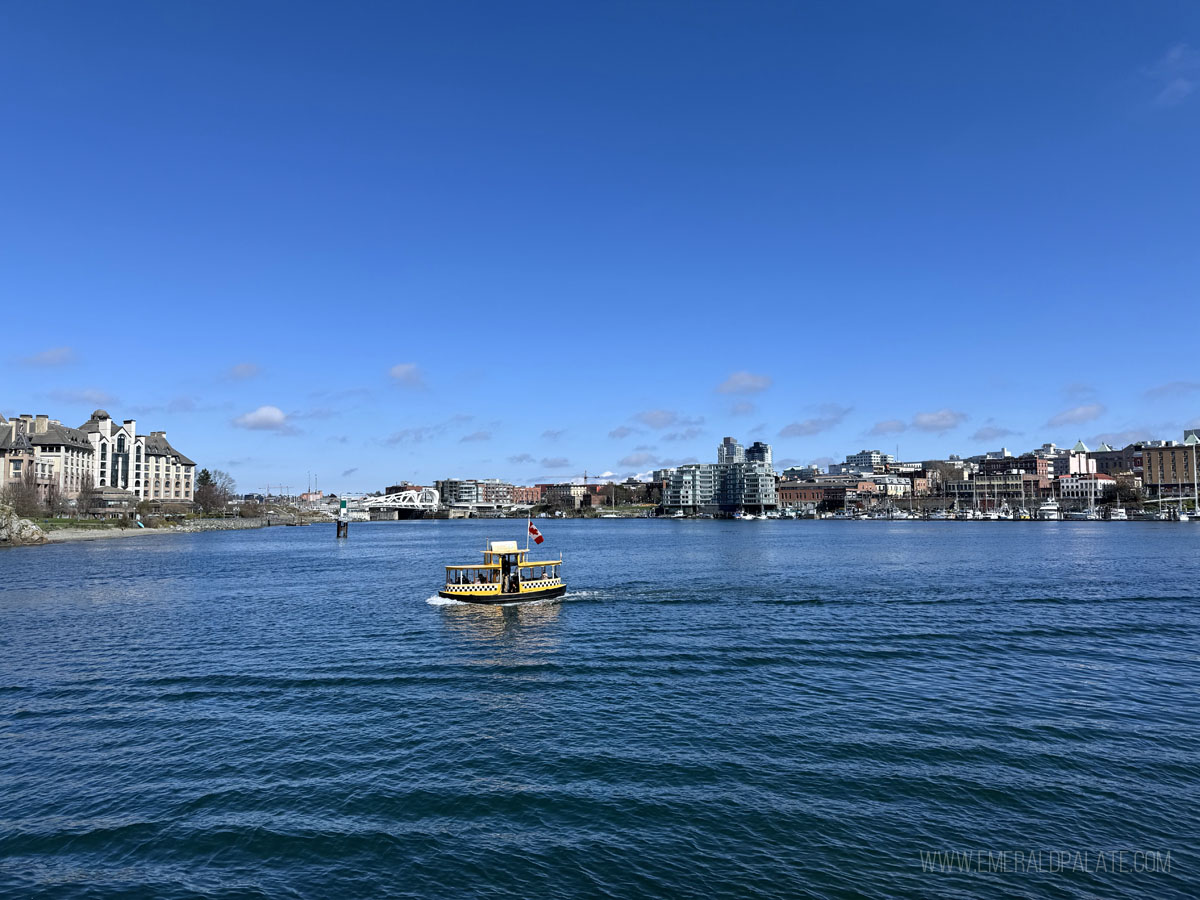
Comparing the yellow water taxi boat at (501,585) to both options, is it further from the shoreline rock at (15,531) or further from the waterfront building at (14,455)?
the waterfront building at (14,455)

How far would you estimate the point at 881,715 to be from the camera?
27234mm

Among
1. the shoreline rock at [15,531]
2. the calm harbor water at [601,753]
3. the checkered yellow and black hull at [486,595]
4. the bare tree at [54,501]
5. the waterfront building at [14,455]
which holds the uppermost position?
the waterfront building at [14,455]

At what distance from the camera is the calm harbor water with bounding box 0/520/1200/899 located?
16.7m

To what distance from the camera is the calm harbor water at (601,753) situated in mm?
16734

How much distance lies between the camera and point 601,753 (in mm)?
23734

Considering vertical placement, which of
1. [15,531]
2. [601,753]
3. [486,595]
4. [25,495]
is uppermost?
[25,495]

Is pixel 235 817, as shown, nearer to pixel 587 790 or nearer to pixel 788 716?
pixel 587 790

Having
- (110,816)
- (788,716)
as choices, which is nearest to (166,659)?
(110,816)

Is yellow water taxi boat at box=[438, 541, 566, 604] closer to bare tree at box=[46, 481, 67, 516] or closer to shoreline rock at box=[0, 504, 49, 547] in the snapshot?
shoreline rock at box=[0, 504, 49, 547]

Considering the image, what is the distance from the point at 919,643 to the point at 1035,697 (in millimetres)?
11229

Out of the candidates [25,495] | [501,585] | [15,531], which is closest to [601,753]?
[501,585]

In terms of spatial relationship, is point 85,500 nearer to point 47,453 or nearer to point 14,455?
point 47,453

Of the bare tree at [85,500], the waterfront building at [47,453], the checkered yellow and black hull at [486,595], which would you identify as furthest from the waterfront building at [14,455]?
the checkered yellow and black hull at [486,595]

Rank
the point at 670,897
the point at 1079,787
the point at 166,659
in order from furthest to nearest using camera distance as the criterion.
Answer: the point at 166,659 < the point at 1079,787 < the point at 670,897
